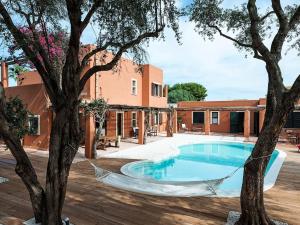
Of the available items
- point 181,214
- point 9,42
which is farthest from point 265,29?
point 9,42

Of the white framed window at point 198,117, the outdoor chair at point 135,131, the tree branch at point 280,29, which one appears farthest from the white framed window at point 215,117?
the tree branch at point 280,29

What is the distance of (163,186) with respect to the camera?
826 centimetres

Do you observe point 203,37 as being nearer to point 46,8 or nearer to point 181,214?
point 46,8

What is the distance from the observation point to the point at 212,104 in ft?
92.4

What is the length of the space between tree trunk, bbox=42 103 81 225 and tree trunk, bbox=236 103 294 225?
3.43 metres

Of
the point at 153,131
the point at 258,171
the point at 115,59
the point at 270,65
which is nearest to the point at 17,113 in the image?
the point at 115,59

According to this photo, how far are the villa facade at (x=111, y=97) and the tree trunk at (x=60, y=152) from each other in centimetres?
279

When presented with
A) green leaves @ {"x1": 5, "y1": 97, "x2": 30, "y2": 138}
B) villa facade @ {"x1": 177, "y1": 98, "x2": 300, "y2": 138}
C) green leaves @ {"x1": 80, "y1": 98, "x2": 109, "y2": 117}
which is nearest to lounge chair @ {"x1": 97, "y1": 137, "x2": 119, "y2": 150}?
green leaves @ {"x1": 80, "y1": 98, "x2": 109, "y2": 117}

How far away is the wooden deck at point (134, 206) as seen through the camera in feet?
19.4

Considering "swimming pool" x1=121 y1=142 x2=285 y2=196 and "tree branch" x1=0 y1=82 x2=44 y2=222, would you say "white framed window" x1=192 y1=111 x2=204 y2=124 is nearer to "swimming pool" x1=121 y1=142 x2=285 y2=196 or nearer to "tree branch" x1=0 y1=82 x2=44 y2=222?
"swimming pool" x1=121 y1=142 x2=285 y2=196

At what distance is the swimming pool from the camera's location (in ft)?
32.7

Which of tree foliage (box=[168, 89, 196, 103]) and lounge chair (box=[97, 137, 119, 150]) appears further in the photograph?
tree foliage (box=[168, 89, 196, 103])

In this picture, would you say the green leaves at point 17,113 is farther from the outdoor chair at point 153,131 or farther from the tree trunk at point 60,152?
the outdoor chair at point 153,131

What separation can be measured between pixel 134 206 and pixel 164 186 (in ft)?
5.67
